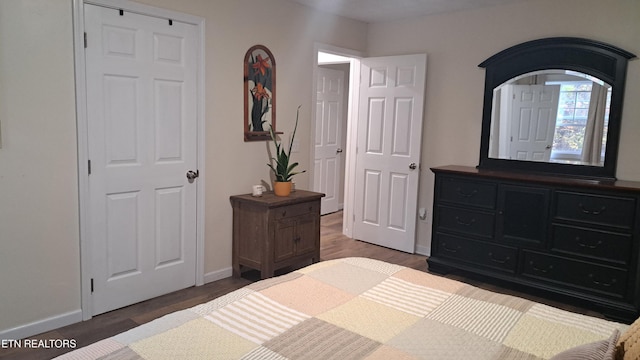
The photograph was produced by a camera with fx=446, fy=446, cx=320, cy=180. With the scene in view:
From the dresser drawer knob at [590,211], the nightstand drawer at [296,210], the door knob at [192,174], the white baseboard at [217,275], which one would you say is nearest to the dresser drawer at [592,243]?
the dresser drawer knob at [590,211]

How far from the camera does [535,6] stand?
3.79 meters

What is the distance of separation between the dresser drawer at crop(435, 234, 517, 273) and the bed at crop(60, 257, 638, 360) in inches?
75.6

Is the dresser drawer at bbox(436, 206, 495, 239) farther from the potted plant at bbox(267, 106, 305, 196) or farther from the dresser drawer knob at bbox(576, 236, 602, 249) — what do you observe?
the potted plant at bbox(267, 106, 305, 196)

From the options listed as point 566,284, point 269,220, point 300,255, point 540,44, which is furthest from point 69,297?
point 540,44

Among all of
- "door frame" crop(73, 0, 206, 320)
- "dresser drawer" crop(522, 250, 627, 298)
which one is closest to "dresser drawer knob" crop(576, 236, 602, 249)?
"dresser drawer" crop(522, 250, 627, 298)

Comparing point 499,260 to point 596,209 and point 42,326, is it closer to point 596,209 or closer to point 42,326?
point 596,209

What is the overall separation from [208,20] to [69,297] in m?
2.17

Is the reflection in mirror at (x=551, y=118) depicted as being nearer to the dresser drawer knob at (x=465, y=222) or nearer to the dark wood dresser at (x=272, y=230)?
the dresser drawer knob at (x=465, y=222)

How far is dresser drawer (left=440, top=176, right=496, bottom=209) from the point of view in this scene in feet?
12.1

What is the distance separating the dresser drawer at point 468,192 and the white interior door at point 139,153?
2.15m

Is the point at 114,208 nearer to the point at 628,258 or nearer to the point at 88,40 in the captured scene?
the point at 88,40

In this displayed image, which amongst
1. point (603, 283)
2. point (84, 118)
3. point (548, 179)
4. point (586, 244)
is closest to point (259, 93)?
point (84, 118)

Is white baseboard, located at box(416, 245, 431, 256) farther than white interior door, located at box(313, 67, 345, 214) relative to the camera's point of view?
No

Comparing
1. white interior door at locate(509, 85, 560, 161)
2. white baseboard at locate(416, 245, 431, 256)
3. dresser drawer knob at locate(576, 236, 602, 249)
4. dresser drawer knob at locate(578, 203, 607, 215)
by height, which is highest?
white interior door at locate(509, 85, 560, 161)
